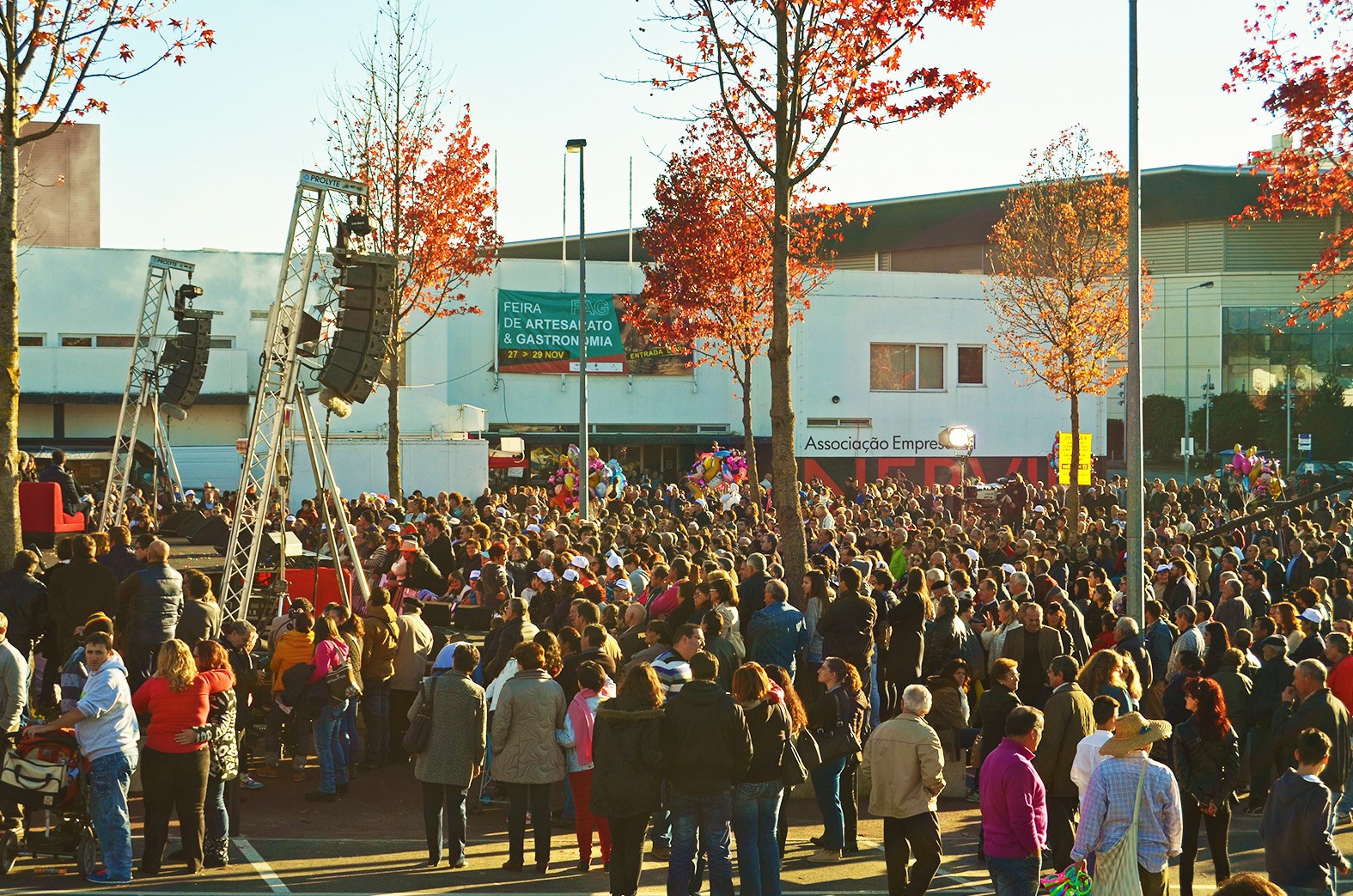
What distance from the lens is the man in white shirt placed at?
7633 millimetres

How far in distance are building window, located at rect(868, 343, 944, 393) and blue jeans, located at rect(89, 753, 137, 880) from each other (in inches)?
1515

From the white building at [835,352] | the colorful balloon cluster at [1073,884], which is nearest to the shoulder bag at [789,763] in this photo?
the colorful balloon cluster at [1073,884]

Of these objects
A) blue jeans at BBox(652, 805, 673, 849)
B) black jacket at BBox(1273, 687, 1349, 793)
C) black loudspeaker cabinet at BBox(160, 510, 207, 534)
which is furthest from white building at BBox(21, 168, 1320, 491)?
black jacket at BBox(1273, 687, 1349, 793)

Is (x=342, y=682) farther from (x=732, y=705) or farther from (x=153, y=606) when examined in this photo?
(x=732, y=705)

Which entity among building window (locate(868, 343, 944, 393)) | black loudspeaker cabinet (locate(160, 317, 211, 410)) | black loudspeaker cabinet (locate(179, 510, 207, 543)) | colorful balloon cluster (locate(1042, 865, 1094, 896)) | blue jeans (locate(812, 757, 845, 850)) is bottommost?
blue jeans (locate(812, 757, 845, 850))

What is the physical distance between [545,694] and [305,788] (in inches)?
127

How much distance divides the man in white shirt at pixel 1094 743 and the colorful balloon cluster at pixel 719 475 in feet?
71.1

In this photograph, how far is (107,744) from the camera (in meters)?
8.45

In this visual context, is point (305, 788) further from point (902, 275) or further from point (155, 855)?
point (902, 275)

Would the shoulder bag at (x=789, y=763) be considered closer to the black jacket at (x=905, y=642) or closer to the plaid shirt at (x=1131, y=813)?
the plaid shirt at (x=1131, y=813)

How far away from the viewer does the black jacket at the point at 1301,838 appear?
6.66 metres

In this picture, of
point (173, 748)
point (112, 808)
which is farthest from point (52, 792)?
point (173, 748)

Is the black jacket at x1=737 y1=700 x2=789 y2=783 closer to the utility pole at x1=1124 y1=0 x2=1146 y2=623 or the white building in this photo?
the utility pole at x1=1124 y1=0 x2=1146 y2=623

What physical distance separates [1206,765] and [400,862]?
203 inches
